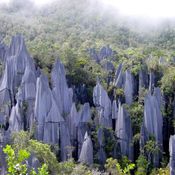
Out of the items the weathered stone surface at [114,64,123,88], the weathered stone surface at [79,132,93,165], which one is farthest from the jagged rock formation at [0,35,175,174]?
the weathered stone surface at [114,64,123,88]

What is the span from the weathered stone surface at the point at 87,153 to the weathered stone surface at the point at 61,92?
12.8ft

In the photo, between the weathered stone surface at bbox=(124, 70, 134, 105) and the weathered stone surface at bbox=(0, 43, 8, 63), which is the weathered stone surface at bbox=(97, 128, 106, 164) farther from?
the weathered stone surface at bbox=(0, 43, 8, 63)

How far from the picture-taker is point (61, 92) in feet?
98.1

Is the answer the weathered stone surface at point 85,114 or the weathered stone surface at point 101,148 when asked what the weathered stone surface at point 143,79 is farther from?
the weathered stone surface at point 101,148

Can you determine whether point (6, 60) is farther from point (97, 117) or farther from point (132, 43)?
point (132, 43)

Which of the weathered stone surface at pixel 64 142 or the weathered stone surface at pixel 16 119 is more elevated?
the weathered stone surface at pixel 16 119

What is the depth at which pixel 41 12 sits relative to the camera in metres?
69.4

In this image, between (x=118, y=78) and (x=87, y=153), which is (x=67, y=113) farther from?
(x=118, y=78)

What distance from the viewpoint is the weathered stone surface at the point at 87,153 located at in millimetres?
25047

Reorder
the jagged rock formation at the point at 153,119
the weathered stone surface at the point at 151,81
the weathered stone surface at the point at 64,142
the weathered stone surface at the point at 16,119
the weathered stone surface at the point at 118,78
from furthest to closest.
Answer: the weathered stone surface at the point at 118,78 → the weathered stone surface at the point at 151,81 → the jagged rock formation at the point at 153,119 → the weathered stone surface at the point at 16,119 → the weathered stone surface at the point at 64,142

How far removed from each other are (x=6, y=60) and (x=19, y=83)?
7.40 ft

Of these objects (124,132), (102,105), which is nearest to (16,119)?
(102,105)

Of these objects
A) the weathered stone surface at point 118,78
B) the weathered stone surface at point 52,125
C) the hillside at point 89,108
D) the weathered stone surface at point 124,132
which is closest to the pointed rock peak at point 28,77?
the hillside at point 89,108

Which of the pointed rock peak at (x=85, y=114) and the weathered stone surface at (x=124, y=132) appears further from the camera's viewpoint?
the weathered stone surface at (x=124, y=132)
